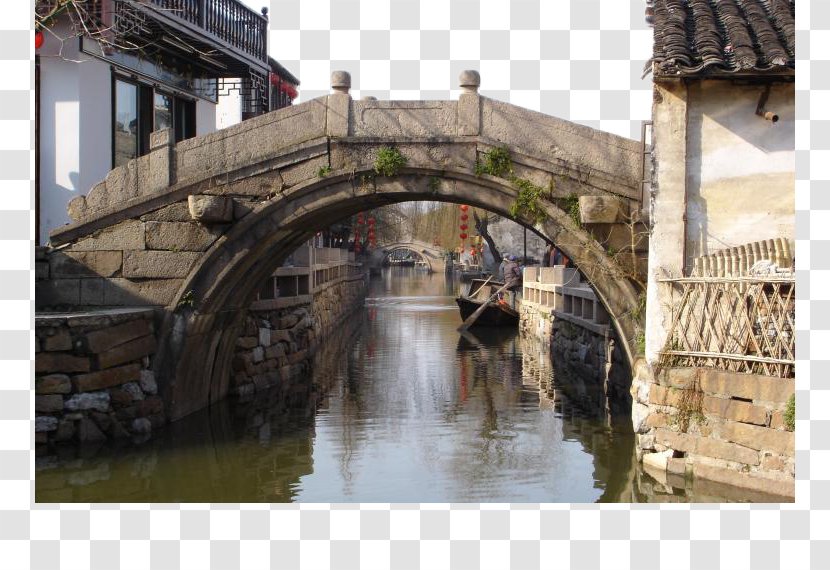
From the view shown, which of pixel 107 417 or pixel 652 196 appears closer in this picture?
pixel 652 196

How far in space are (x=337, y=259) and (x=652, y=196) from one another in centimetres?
1687

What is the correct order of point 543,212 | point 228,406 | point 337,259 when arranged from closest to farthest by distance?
1. point 543,212
2. point 228,406
3. point 337,259

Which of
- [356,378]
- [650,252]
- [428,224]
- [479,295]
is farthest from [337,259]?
[428,224]

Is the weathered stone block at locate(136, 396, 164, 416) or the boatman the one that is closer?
the weathered stone block at locate(136, 396, 164, 416)


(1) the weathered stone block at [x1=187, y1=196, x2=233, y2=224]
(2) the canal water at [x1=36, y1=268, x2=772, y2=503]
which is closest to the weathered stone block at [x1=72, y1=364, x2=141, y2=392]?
(2) the canal water at [x1=36, y1=268, x2=772, y2=503]

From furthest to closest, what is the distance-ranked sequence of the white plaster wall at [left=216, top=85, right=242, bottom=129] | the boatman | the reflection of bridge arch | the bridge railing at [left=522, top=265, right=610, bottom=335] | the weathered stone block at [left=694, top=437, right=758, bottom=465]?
the reflection of bridge arch → the boatman → the white plaster wall at [left=216, top=85, right=242, bottom=129] → the bridge railing at [left=522, top=265, right=610, bottom=335] → the weathered stone block at [left=694, top=437, right=758, bottom=465]

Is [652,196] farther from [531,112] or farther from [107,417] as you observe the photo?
[107,417]

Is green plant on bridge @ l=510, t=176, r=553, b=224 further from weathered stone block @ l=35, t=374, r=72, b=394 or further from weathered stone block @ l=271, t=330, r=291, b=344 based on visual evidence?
weathered stone block @ l=271, t=330, r=291, b=344

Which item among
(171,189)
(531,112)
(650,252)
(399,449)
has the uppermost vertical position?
(531,112)

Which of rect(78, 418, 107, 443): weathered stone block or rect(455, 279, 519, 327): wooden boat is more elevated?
rect(455, 279, 519, 327): wooden boat

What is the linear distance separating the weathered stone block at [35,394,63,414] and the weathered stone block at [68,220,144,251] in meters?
1.86

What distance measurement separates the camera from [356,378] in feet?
50.9

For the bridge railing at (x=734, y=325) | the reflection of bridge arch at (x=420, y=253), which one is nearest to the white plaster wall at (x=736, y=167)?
the bridge railing at (x=734, y=325)

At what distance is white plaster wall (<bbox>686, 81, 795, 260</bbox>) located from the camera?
8406 millimetres
